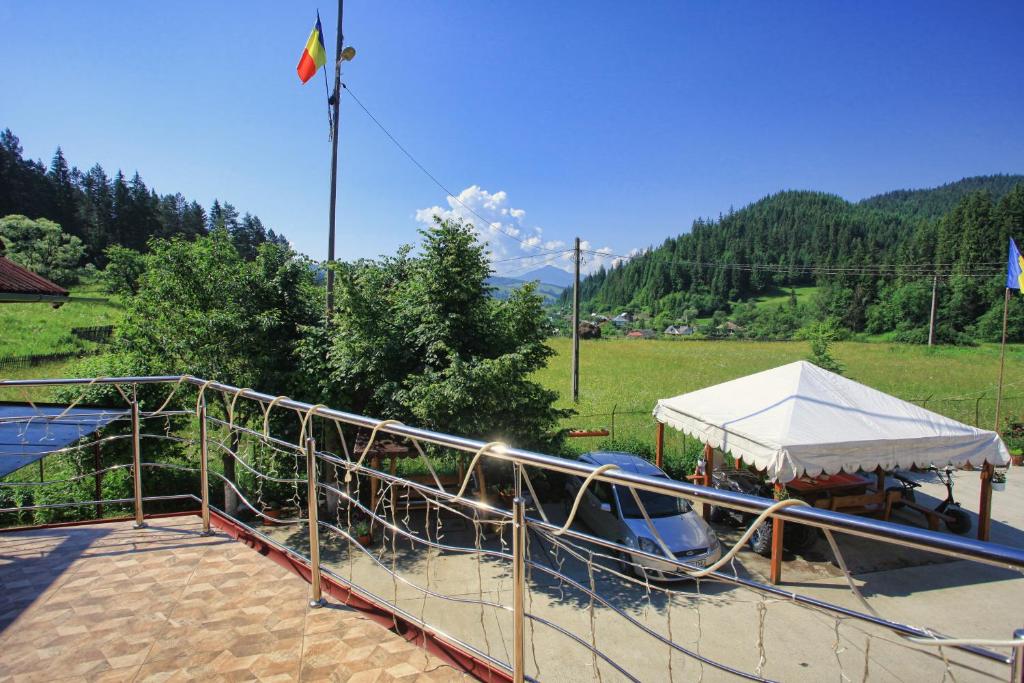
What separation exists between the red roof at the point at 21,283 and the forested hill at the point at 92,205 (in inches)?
1375

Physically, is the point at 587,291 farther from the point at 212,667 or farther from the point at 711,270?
the point at 212,667

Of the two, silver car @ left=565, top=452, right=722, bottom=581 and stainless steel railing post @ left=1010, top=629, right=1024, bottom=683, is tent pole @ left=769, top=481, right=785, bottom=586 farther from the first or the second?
stainless steel railing post @ left=1010, top=629, right=1024, bottom=683

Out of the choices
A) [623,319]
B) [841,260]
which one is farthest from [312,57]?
[841,260]

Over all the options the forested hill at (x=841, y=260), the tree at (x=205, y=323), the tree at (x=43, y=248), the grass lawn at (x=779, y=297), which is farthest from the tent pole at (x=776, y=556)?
the grass lawn at (x=779, y=297)

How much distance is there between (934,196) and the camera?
415ft

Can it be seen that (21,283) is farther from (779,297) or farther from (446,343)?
(779,297)

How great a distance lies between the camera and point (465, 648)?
7.14 ft

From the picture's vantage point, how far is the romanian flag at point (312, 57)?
10.2 meters

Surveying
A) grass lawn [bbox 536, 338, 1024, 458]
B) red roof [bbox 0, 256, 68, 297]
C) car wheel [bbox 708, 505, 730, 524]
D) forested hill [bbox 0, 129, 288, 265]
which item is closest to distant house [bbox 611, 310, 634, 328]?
grass lawn [bbox 536, 338, 1024, 458]

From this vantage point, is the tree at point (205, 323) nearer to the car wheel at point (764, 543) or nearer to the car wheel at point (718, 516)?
the car wheel at point (718, 516)

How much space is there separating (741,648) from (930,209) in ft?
443

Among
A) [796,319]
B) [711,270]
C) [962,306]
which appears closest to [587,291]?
[711,270]

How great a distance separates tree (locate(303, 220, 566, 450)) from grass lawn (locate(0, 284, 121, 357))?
514 inches

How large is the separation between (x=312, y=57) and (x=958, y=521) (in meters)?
14.4
